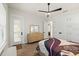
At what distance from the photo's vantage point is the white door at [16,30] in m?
1.55

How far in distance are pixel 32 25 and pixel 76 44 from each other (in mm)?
921

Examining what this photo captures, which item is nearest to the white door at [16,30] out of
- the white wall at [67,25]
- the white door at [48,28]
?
the white door at [48,28]

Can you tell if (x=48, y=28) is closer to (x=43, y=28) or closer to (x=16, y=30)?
(x=43, y=28)

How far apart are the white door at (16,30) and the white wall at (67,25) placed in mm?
620

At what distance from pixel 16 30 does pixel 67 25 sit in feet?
3.16

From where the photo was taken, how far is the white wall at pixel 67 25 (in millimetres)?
1613

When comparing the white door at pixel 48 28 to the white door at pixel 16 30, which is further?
the white door at pixel 48 28

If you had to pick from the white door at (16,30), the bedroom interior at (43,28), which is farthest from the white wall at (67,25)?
the white door at (16,30)

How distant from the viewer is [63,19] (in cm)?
172

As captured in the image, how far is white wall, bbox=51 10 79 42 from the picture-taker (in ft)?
5.29

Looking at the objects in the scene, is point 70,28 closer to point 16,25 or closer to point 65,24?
point 65,24

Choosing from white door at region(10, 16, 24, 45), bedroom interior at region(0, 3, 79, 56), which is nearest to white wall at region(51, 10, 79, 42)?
bedroom interior at region(0, 3, 79, 56)

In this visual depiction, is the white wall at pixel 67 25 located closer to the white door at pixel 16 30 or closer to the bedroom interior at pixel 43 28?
the bedroom interior at pixel 43 28

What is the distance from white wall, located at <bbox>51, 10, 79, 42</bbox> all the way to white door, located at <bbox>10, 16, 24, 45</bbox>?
62 cm
